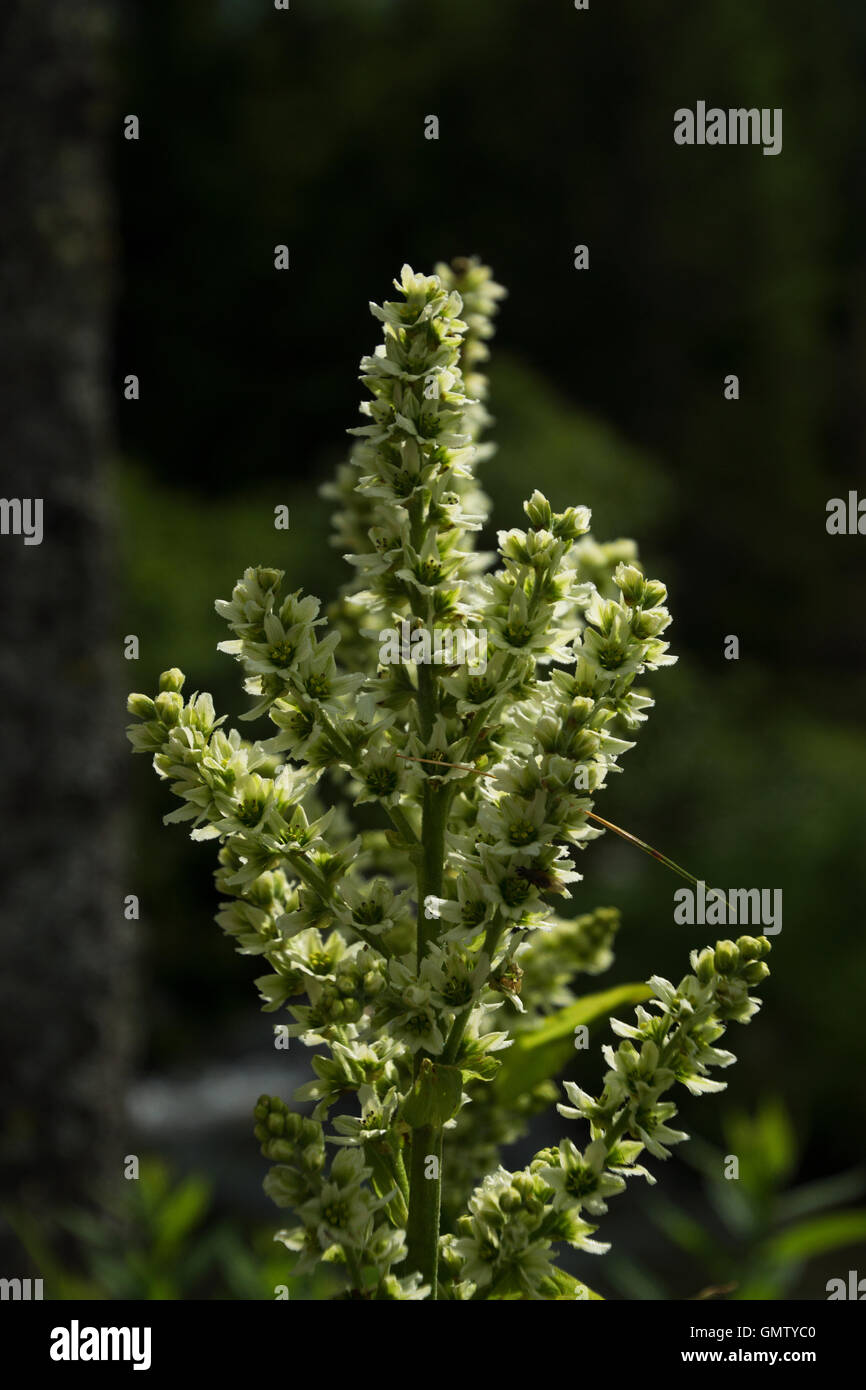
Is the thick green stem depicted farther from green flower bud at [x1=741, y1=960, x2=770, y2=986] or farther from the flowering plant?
green flower bud at [x1=741, y1=960, x2=770, y2=986]

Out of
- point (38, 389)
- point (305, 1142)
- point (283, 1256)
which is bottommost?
point (283, 1256)

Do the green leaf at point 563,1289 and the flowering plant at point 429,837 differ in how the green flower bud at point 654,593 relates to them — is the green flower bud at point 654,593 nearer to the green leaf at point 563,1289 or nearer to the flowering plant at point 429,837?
the flowering plant at point 429,837

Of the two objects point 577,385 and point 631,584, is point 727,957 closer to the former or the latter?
point 631,584

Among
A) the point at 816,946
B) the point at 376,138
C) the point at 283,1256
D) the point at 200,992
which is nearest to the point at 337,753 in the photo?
the point at 283,1256

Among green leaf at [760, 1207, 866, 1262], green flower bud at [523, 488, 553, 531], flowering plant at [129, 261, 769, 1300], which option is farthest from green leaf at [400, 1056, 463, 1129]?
green leaf at [760, 1207, 866, 1262]

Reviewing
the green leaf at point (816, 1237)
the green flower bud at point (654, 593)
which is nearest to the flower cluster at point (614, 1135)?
the green flower bud at point (654, 593)

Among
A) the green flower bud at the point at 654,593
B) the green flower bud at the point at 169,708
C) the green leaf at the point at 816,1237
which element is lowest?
the green leaf at the point at 816,1237

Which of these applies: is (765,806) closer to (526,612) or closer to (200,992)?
(200,992)
